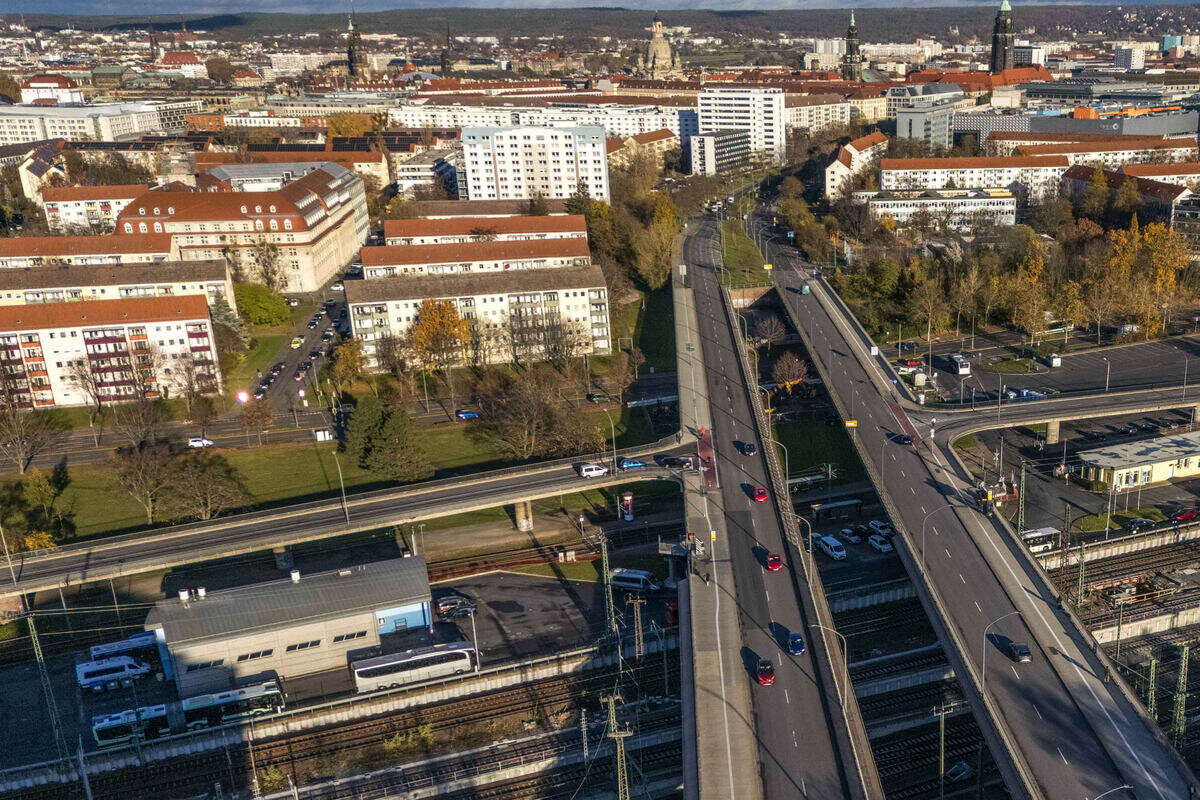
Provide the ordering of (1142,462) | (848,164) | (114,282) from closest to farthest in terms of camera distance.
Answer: (1142,462)
(114,282)
(848,164)

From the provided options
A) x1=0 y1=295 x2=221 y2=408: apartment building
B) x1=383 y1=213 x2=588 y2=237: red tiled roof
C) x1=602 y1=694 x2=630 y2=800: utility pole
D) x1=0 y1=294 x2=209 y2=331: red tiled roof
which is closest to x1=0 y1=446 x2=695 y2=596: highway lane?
x1=602 y1=694 x2=630 y2=800: utility pole

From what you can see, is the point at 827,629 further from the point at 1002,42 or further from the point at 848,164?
the point at 1002,42

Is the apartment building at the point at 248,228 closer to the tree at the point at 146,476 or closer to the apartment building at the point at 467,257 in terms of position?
the apartment building at the point at 467,257

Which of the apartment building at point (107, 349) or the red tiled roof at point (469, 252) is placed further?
the red tiled roof at point (469, 252)

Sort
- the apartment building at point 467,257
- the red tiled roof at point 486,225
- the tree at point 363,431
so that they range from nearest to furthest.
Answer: the tree at point 363,431 → the apartment building at point 467,257 → the red tiled roof at point 486,225

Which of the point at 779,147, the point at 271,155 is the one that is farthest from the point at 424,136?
the point at 779,147

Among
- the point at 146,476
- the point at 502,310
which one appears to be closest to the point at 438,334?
the point at 502,310

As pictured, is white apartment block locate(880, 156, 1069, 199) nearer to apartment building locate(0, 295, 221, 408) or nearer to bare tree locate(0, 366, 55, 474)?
apartment building locate(0, 295, 221, 408)

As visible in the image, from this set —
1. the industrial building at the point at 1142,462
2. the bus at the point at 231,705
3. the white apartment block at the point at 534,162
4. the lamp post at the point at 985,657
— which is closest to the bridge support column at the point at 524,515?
the bus at the point at 231,705
